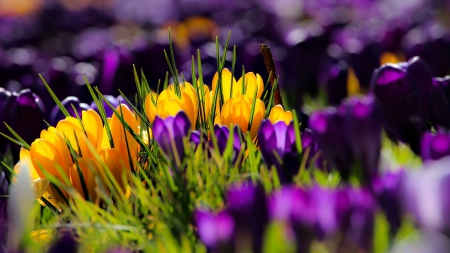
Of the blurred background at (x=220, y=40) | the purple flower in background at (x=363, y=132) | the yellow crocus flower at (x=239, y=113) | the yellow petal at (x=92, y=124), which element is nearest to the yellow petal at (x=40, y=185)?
the yellow petal at (x=92, y=124)

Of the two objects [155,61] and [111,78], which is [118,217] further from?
[155,61]

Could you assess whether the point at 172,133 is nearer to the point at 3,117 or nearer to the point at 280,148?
the point at 280,148

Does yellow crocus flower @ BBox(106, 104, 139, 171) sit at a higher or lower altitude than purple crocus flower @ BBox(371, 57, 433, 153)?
higher

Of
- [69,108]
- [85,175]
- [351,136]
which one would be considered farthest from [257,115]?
[69,108]

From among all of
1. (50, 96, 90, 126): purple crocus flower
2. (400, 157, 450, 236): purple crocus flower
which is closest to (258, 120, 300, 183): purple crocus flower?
(400, 157, 450, 236): purple crocus flower

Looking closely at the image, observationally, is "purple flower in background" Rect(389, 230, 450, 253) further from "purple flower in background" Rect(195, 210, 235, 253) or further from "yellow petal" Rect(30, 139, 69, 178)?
"yellow petal" Rect(30, 139, 69, 178)

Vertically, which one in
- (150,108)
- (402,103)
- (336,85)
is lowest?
(336,85)

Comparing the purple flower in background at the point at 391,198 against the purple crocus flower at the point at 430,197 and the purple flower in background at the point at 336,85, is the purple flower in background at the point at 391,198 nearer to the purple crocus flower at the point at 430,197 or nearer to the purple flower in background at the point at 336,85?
the purple crocus flower at the point at 430,197
